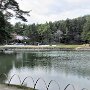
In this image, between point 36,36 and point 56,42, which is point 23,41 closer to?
point 36,36

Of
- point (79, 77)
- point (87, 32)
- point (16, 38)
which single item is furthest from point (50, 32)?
point (79, 77)

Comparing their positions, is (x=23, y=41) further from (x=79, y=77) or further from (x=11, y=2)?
(x=79, y=77)

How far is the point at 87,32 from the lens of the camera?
84.6m

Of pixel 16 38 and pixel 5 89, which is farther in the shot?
pixel 16 38

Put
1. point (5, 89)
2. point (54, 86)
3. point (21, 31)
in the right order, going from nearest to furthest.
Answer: point (5, 89), point (54, 86), point (21, 31)

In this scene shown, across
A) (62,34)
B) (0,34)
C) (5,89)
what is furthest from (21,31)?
(5,89)

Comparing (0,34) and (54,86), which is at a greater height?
(0,34)

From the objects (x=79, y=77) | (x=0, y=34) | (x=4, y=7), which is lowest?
(x=79, y=77)

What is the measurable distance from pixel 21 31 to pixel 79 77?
329 ft

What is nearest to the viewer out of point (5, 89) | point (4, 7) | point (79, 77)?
point (5, 89)

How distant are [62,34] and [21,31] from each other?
21.1m

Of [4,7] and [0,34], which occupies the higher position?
[4,7]

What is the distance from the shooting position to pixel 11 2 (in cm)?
3341

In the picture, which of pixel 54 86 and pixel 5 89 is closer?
pixel 5 89
